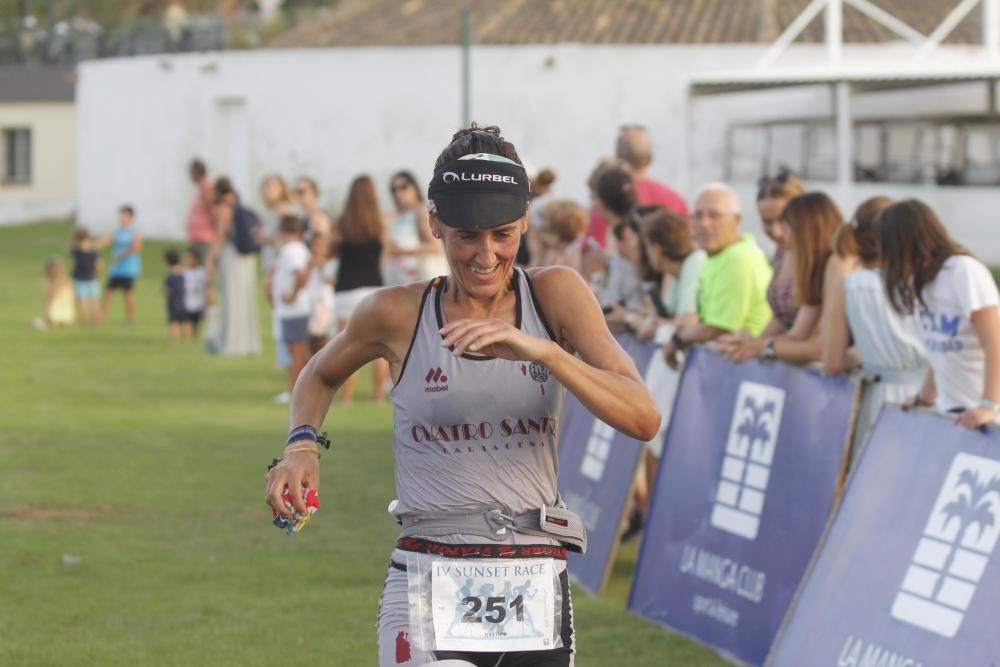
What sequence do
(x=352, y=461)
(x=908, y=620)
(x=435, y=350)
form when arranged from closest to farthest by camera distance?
(x=435, y=350)
(x=908, y=620)
(x=352, y=461)

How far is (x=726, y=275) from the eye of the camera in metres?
9.57

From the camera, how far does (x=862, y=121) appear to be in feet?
146

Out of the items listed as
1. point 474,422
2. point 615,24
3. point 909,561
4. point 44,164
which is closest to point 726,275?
point 909,561

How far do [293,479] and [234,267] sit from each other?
17351 mm

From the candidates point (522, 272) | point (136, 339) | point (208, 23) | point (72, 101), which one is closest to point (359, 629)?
point (522, 272)

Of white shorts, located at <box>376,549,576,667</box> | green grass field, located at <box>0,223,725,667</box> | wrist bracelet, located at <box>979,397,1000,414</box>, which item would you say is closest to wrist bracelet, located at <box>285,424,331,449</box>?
white shorts, located at <box>376,549,576,667</box>

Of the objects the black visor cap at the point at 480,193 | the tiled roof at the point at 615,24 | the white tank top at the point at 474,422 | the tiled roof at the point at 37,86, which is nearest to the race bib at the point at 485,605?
the white tank top at the point at 474,422

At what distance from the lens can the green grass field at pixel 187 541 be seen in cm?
810

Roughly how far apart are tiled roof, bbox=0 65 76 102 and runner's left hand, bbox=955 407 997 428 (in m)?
64.4

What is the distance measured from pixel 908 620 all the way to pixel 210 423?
1067 centimetres

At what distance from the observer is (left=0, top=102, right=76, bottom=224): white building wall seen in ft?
221

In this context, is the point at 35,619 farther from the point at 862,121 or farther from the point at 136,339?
the point at 862,121

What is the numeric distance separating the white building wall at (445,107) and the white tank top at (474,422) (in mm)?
38181

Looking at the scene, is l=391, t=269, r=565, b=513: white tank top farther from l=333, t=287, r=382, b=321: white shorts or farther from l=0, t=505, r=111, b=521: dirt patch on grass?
l=333, t=287, r=382, b=321: white shorts
